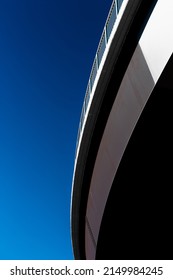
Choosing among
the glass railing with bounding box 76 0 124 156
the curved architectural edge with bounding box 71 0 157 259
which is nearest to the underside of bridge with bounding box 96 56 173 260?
the curved architectural edge with bounding box 71 0 157 259

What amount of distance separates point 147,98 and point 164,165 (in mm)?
2890

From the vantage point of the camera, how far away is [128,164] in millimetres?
10289

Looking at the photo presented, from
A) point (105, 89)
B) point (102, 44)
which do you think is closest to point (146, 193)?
point (105, 89)

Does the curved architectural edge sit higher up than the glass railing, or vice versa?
the glass railing

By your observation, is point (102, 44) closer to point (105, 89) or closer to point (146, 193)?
point (105, 89)

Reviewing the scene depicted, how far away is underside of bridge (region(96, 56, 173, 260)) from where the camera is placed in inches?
340

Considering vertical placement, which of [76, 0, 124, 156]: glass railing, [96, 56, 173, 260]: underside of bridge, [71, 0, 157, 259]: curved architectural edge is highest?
[76, 0, 124, 156]: glass railing

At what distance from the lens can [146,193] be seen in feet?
36.8

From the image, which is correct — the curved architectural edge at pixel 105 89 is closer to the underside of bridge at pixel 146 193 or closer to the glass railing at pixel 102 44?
the glass railing at pixel 102 44

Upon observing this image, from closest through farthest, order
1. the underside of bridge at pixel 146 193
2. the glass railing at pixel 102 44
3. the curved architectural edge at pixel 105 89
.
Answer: the curved architectural edge at pixel 105 89
the underside of bridge at pixel 146 193
the glass railing at pixel 102 44

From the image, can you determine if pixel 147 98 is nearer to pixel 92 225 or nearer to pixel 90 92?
pixel 90 92

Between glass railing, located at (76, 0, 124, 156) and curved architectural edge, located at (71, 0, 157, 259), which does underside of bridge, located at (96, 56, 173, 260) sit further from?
glass railing, located at (76, 0, 124, 156)

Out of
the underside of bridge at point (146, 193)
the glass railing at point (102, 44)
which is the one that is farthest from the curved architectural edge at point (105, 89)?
the underside of bridge at point (146, 193)

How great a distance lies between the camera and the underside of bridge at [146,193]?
28.3ft
